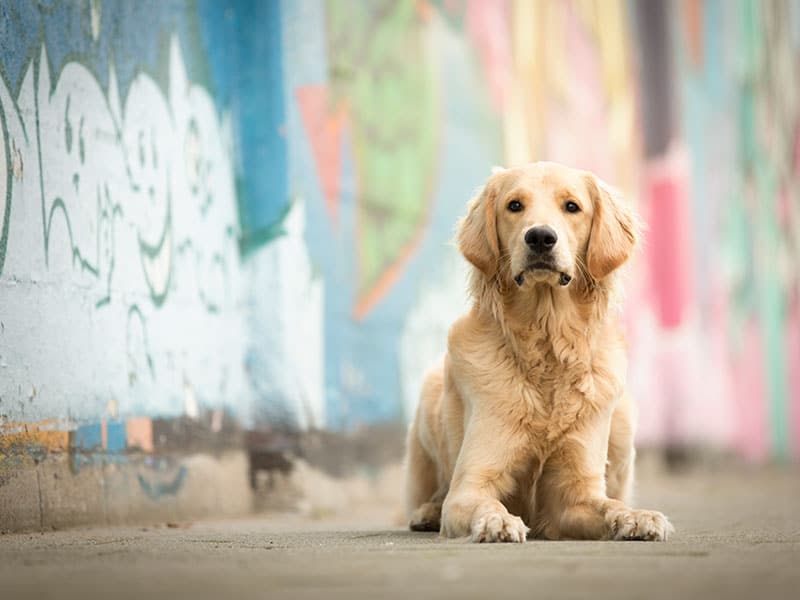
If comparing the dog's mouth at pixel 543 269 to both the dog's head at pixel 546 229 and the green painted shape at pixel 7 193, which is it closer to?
the dog's head at pixel 546 229

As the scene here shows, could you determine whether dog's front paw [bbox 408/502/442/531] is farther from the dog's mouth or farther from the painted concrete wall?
the painted concrete wall

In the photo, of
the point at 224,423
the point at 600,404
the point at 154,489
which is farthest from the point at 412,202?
the point at 600,404

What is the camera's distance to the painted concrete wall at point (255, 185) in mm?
6262

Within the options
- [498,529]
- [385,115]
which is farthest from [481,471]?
[385,115]

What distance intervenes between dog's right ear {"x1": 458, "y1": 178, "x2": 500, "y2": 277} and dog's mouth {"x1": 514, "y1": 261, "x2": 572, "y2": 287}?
0.22 metres

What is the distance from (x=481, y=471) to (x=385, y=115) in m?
5.16

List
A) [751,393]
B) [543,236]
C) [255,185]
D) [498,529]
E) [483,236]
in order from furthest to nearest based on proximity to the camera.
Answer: [751,393]
[255,185]
[483,236]
[543,236]
[498,529]

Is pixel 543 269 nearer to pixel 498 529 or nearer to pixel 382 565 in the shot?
pixel 498 529

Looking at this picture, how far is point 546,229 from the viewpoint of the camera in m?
5.80

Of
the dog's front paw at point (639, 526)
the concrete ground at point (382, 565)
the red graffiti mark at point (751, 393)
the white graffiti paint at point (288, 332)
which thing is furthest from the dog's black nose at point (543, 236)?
the red graffiti mark at point (751, 393)

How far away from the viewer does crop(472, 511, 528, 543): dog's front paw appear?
5.14 m

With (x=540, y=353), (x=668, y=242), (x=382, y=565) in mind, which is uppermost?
(x=668, y=242)

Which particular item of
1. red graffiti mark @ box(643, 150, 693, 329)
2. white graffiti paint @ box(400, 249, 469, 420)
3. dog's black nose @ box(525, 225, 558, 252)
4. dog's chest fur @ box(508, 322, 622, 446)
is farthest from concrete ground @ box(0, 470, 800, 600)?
red graffiti mark @ box(643, 150, 693, 329)

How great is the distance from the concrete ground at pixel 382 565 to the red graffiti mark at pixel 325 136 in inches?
138
